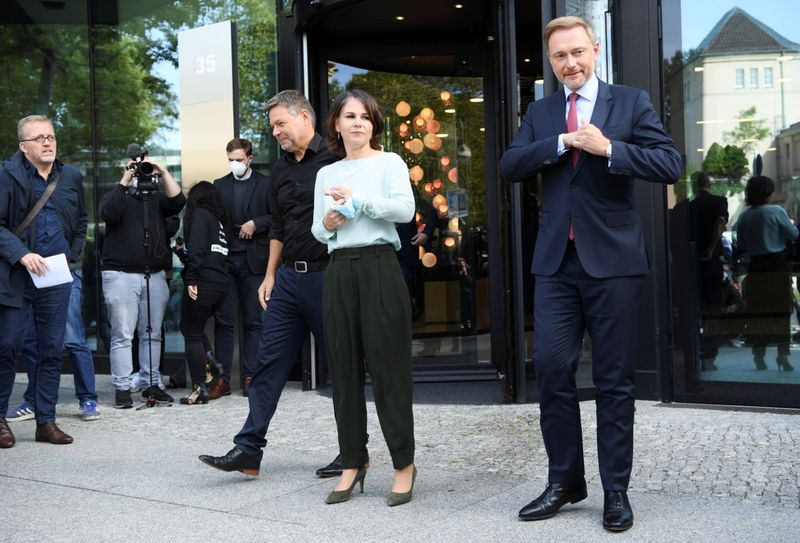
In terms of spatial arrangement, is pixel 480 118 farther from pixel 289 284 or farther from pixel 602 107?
pixel 602 107

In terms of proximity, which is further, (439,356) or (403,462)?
(439,356)

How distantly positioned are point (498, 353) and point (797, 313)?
8.81ft

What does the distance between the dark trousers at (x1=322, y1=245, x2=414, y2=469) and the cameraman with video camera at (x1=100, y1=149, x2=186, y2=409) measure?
→ 3713 millimetres

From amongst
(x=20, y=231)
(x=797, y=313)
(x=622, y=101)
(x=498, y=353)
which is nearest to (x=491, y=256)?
(x=498, y=353)

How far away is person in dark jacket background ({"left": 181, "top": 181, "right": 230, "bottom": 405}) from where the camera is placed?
841cm

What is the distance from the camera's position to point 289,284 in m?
5.36

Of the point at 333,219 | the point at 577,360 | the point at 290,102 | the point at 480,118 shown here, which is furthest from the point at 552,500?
the point at 480,118

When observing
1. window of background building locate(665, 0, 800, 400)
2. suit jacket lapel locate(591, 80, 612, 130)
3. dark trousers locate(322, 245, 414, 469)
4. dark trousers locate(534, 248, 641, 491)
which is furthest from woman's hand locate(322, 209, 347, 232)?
window of background building locate(665, 0, 800, 400)

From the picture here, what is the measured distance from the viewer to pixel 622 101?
4.42 meters

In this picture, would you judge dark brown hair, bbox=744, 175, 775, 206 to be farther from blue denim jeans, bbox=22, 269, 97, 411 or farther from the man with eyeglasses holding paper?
blue denim jeans, bbox=22, 269, 97, 411

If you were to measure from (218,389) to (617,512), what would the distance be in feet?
16.4

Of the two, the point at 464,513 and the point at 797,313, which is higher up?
the point at 797,313

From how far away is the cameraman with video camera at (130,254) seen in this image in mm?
8273

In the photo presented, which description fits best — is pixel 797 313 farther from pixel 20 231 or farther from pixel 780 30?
pixel 20 231
